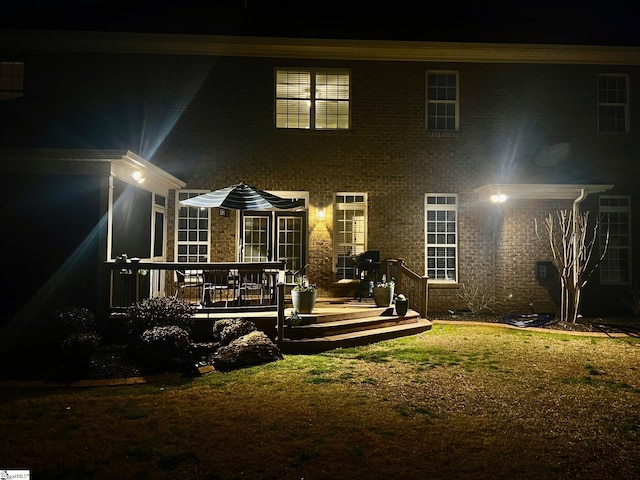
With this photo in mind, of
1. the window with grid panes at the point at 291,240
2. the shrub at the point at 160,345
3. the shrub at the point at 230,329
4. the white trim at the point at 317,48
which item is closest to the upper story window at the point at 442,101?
the white trim at the point at 317,48

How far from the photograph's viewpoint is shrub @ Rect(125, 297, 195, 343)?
6996 mm

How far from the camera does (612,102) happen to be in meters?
12.3

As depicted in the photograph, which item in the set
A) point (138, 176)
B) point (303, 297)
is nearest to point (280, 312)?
point (303, 297)

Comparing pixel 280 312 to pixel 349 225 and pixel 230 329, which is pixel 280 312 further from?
pixel 349 225

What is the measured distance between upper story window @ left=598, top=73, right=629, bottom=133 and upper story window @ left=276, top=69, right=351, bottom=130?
7.25 meters

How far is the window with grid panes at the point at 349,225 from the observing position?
39.0 ft

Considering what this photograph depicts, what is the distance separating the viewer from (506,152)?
12094 mm

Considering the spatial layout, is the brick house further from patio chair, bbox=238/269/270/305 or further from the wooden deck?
the wooden deck

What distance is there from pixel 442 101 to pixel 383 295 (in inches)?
242

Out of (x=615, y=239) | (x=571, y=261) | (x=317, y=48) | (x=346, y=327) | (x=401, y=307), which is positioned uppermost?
(x=317, y=48)

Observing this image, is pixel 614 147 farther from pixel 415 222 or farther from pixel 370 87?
pixel 370 87

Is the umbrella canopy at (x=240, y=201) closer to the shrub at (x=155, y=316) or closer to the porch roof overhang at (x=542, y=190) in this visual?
the shrub at (x=155, y=316)

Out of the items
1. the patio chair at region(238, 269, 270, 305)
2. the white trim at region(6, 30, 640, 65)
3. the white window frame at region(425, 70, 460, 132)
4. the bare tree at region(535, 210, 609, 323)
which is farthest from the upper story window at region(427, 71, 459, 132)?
the patio chair at region(238, 269, 270, 305)

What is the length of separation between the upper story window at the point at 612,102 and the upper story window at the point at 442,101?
417 cm
